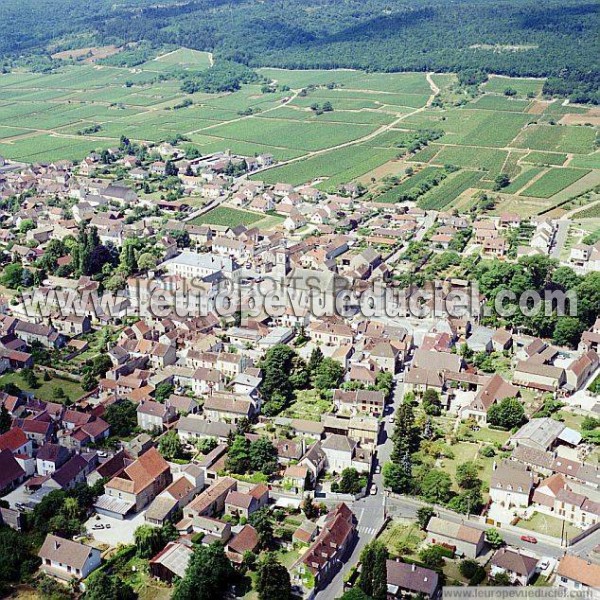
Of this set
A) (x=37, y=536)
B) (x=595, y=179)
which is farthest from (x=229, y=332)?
(x=595, y=179)

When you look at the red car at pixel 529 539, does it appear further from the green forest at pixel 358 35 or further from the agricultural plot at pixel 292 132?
the green forest at pixel 358 35

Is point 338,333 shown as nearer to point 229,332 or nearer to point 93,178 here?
point 229,332

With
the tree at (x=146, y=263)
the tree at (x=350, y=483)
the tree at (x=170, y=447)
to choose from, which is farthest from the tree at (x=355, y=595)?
the tree at (x=146, y=263)

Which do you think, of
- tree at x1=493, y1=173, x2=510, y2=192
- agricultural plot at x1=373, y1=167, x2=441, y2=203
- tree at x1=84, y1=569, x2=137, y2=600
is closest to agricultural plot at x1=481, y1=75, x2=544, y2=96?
agricultural plot at x1=373, y1=167, x2=441, y2=203

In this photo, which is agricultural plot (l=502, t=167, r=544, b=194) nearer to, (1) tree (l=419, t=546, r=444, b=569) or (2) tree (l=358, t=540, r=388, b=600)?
(1) tree (l=419, t=546, r=444, b=569)

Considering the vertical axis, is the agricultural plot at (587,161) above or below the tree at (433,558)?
above

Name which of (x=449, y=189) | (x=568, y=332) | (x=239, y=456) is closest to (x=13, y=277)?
(x=239, y=456)

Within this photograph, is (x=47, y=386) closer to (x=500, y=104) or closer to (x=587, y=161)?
(x=587, y=161)

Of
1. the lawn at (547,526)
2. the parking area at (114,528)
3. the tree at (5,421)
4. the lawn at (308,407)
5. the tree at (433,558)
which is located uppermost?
the tree at (5,421)
